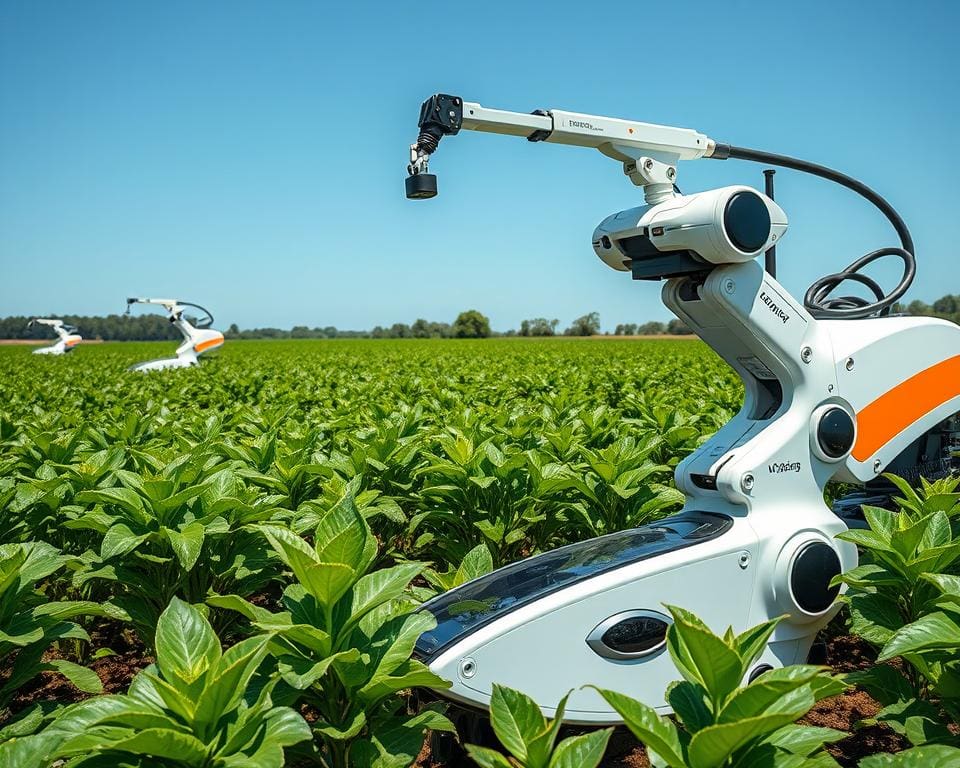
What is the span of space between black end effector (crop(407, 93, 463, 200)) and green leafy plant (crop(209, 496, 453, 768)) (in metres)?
1.10

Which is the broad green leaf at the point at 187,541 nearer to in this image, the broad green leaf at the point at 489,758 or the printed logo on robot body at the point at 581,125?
the broad green leaf at the point at 489,758

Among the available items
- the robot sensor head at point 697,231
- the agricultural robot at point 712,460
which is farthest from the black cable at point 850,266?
the robot sensor head at point 697,231

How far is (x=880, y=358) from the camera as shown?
295cm

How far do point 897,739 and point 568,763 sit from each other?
1729 millimetres

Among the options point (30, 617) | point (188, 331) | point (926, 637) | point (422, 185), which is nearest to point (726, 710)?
point (926, 637)

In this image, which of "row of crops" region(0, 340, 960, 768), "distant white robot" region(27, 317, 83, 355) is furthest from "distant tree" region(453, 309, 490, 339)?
"row of crops" region(0, 340, 960, 768)

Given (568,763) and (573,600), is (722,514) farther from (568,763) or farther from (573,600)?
(568,763)

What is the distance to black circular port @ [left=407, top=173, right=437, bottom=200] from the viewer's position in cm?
250

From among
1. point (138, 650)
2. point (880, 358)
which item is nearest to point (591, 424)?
point (880, 358)

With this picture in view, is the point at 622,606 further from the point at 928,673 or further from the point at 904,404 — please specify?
the point at 904,404

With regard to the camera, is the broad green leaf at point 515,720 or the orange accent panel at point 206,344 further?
Result: the orange accent panel at point 206,344

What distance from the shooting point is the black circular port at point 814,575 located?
2608 millimetres

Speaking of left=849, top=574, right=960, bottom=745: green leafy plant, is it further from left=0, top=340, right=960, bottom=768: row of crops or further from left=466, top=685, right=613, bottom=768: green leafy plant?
left=466, top=685, right=613, bottom=768: green leafy plant

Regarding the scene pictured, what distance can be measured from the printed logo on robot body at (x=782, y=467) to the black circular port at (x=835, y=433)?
0.13m
